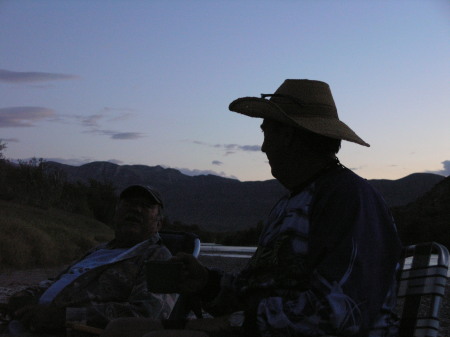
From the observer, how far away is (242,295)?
268 centimetres

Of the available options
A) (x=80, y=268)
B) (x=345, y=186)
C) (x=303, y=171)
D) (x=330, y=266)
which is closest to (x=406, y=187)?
(x=80, y=268)

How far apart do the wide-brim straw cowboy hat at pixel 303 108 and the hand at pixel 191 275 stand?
679 mm

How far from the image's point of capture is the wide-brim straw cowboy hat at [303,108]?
2621 mm

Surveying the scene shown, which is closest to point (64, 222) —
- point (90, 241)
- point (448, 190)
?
point (90, 241)

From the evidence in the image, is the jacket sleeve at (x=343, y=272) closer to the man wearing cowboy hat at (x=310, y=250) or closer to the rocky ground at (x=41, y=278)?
the man wearing cowboy hat at (x=310, y=250)

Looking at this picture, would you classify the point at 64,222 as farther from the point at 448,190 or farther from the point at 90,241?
the point at 448,190

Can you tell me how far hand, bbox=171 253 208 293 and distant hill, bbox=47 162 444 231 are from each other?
50.3 meters

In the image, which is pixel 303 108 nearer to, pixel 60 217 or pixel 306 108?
pixel 306 108

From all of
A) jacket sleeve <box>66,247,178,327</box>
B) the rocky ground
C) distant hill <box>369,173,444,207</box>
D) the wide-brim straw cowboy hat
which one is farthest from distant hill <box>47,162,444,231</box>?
the wide-brim straw cowboy hat

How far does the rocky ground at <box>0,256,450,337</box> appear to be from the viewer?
714cm

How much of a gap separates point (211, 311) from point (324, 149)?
90 cm

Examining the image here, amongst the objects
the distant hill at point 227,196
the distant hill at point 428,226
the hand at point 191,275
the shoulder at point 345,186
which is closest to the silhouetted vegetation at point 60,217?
the distant hill at point 428,226

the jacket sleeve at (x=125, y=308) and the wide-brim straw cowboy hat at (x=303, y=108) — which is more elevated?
the wide-brim straw cowboy hat at (x=303, y=108)

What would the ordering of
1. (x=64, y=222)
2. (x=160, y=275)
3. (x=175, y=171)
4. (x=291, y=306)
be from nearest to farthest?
(x=291, y=306)
(x=160, y=275)
(x=64, y=222)
(x=175, y=171)
